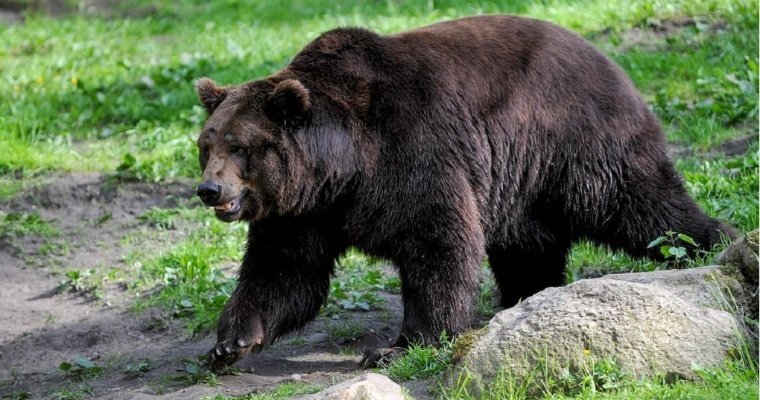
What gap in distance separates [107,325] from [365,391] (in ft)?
12.8

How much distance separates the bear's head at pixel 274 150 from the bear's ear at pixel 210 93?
0.17m

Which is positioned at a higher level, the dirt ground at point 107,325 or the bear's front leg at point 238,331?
the bear's front leg at point 238,331

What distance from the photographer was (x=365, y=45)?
7297 mm

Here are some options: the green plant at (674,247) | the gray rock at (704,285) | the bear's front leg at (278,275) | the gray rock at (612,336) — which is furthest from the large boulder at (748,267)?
the bear's front leg at (278,275)

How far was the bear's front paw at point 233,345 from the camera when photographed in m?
7.04

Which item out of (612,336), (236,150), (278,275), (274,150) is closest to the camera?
(612,336)

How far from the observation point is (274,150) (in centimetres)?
699

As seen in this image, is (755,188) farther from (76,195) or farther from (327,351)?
(76,195)

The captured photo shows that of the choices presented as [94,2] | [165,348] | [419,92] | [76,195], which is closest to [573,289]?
[419,92]

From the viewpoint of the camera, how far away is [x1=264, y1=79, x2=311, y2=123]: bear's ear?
6887mm

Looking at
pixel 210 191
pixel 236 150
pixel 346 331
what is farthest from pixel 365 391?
pixel 346 331

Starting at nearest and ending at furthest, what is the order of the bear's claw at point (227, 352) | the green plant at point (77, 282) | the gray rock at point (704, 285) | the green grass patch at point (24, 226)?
the gray rock at point (704, 285)
the bear's claw at point (227, 352)
the green plant at point (77, 282)
the green grass patch at point (24, 226)

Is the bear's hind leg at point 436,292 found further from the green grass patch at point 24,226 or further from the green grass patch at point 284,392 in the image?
the green grass patch at point 24,226

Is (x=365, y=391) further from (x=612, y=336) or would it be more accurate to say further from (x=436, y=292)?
(x=436, y=292)
